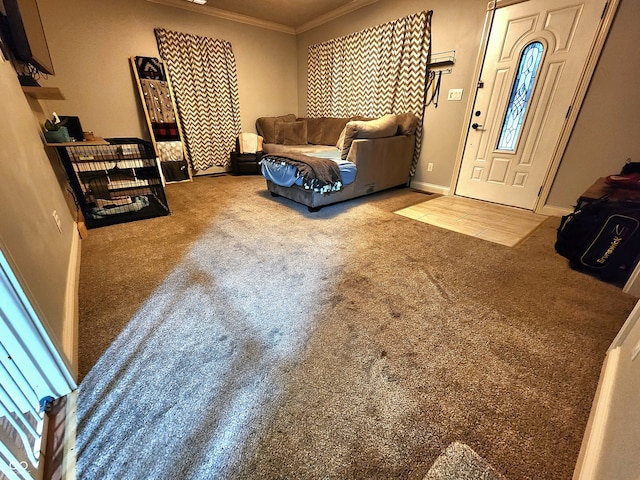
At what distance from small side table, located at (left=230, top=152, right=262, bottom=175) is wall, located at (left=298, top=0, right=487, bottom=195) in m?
2.35

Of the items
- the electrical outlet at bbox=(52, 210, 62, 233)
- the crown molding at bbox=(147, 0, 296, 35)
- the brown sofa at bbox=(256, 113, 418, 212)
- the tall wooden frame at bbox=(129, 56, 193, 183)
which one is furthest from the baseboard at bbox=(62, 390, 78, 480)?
the crown molding at bbox=(147, 0, 296, 35)

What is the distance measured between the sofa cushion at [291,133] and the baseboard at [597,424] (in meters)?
4.41

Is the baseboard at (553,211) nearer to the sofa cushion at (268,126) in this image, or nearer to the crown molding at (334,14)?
the crown molding at (334,14)

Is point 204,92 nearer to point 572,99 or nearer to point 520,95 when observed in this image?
point 520,95

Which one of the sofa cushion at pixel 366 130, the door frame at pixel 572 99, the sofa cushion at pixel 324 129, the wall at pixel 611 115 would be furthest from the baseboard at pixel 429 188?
the sofa cushion at pixel 324 129

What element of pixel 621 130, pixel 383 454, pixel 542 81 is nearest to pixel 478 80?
pixel 542 81

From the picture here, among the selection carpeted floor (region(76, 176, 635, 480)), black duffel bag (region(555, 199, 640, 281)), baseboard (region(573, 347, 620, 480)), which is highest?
black duffel bag (region(555, 199, 640, 281))

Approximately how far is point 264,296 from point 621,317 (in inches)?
75.9

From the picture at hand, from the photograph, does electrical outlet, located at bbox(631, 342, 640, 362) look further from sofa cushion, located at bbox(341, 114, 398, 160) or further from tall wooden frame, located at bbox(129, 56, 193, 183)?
tall wooden frame, located at bbox(129, 56, 193, 183)

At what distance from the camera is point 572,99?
243cm

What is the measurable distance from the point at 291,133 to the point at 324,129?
633 mm

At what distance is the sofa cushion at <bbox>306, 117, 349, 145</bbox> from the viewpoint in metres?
4.10

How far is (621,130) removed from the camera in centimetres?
223

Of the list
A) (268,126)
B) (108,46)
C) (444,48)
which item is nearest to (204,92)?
(268,126)
